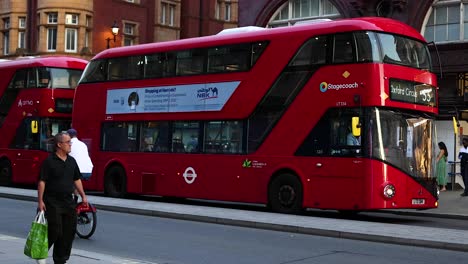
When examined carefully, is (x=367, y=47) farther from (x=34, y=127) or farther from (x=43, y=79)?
(x=34, y=127)

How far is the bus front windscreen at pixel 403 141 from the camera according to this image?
14.8 m

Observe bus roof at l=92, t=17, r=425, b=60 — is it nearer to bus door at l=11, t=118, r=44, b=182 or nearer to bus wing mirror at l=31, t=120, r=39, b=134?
bus wing mirror at l=31, t=120, r=39, b=134

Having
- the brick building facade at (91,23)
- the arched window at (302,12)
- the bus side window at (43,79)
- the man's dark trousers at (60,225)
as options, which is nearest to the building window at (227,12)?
the brick building facade at (91,23)

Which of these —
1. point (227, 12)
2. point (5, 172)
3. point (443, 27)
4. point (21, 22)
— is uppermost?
point (227, 12)

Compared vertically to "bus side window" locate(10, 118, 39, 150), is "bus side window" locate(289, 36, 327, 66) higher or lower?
higher

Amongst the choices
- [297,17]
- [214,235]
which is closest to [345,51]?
[214,235]

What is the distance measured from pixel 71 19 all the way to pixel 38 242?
39.8m

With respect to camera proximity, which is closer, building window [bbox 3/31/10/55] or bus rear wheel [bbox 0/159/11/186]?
bus rear wheel [bbox 0/159/11/186]

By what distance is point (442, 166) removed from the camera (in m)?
24.0

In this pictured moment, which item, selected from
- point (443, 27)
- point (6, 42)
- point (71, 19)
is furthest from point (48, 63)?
point (6, 42)

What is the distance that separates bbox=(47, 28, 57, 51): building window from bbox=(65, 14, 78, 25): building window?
1216 mm

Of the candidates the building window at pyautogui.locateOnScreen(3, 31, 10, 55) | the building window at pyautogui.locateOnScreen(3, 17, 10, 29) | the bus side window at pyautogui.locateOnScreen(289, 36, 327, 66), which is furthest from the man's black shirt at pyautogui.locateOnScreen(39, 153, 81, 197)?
the building window at pyautogui.locateOnScreen(3, 17, 10, 29)

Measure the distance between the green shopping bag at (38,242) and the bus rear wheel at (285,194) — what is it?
9.07 metres

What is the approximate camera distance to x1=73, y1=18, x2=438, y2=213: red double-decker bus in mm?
14961
